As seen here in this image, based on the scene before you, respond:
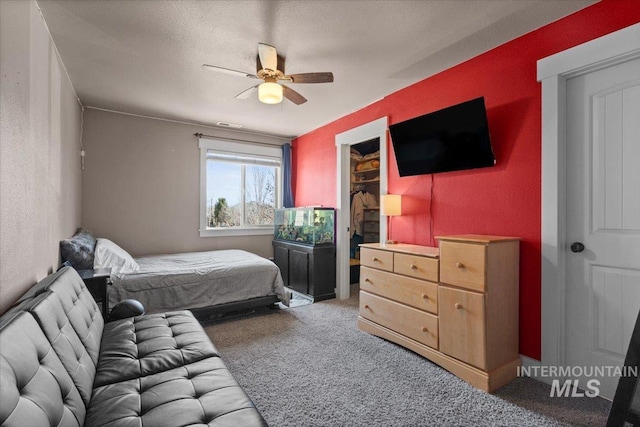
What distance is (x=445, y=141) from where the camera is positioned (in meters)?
2.75

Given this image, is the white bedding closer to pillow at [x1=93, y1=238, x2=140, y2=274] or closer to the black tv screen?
pillow at [x1=93, y1=238, x2=140, y2=274]

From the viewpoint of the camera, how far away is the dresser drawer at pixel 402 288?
2492 mm

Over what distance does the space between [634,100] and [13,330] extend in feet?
10.7

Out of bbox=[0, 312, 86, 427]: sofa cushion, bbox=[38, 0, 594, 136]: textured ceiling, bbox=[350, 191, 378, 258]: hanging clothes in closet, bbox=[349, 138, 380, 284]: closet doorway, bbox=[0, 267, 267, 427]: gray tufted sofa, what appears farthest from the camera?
bbox=[350, 191, 378, 258]: hanging clothes in closet

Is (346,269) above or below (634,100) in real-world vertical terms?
below

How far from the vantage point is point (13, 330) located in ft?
3.32

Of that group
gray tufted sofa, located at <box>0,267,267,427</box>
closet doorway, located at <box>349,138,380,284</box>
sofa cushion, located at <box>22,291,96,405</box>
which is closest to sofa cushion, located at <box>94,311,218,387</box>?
gray tufted sofa, located at <box>0,267,267,427</box>

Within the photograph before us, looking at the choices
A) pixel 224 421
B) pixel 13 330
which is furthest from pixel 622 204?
pixel 13 330

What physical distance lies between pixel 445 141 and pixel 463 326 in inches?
61.5

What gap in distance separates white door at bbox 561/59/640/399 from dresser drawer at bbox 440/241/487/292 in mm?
655

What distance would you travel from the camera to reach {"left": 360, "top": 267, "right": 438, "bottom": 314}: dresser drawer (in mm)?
2492

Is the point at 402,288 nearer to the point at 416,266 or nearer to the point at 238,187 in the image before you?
the point at 416,266

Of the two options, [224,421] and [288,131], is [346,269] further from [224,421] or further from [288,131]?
[224,421]

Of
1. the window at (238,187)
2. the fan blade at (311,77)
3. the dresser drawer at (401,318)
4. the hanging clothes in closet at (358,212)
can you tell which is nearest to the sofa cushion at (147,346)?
the dresser drawer at (401,318)
